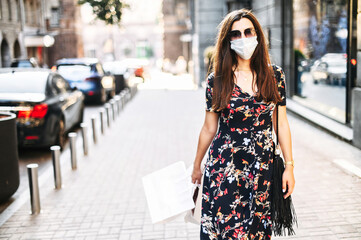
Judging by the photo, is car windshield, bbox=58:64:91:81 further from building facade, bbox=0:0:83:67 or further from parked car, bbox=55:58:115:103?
building facade, bbox=0:0:83:67

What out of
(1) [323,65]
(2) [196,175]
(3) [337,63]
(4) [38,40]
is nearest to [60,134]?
(3) [337,63]

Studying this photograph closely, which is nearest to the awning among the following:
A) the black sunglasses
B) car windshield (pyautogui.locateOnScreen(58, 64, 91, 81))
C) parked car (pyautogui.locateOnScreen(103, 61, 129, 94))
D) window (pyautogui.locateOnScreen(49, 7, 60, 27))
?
window (pyautogui.locateOnScreen(49, 7, 60, 27))

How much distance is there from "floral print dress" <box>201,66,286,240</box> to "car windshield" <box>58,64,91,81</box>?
571 inches

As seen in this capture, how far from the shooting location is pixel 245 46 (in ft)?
9.64

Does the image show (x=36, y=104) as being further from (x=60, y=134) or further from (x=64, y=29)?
(x=64, y=29)

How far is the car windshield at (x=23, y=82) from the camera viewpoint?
861cm

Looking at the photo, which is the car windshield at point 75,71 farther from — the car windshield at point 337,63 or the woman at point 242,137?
the woman at point 242,137

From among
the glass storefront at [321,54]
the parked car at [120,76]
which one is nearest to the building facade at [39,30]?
the parked car at [120,76]

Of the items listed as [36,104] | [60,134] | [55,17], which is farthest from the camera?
[55,17]

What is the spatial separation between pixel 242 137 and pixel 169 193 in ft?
2.37

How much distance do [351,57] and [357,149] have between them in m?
2.32

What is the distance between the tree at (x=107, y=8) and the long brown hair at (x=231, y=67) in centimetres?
1050

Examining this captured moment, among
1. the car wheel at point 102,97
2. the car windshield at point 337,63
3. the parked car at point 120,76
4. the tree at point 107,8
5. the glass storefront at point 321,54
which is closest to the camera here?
the car windshield at point 337,63

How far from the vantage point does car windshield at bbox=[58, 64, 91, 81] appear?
1688 cm
